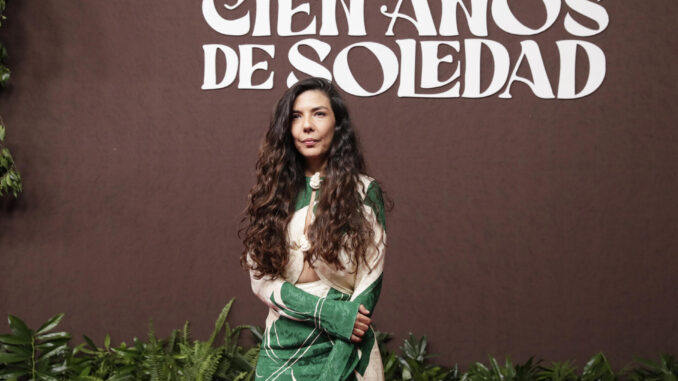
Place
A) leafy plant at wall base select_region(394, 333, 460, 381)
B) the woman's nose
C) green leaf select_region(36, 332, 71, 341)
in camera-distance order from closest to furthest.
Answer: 1. the woman's nose
2. leafy plant at wall base select_region(394, 333, 460, 381)
3. green leaf select_region(36, 332, 71, 341)

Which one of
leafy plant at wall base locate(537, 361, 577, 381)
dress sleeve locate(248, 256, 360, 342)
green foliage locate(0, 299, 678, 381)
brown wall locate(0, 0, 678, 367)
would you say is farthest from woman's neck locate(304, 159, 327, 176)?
leafy plant at wall base locate(537, 361, 577, 381)

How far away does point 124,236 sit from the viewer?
3.56 meters

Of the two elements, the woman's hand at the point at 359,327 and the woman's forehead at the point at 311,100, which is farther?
the woman's forehead at the point at 311,100

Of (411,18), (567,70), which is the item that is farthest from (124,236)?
(567,70)

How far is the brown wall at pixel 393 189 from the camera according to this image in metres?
3.39

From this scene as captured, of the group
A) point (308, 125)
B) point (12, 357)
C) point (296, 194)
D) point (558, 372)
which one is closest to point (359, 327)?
point (296, 194)

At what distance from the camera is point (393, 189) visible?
346 cm

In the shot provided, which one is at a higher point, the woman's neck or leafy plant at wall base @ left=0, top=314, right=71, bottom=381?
the woman's neck

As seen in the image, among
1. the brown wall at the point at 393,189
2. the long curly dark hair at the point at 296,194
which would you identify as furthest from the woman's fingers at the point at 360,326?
the brown wall at the point at 393,189

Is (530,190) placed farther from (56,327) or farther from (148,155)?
(56,327)

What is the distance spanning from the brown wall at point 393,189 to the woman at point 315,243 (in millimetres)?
1811

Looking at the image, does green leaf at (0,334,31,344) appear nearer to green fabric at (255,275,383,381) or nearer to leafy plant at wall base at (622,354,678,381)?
green fabric at (255,275,383,381)

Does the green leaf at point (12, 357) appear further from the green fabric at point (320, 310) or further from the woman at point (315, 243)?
the green fabric at point (320, 310)

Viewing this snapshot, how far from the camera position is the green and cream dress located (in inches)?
59.0
